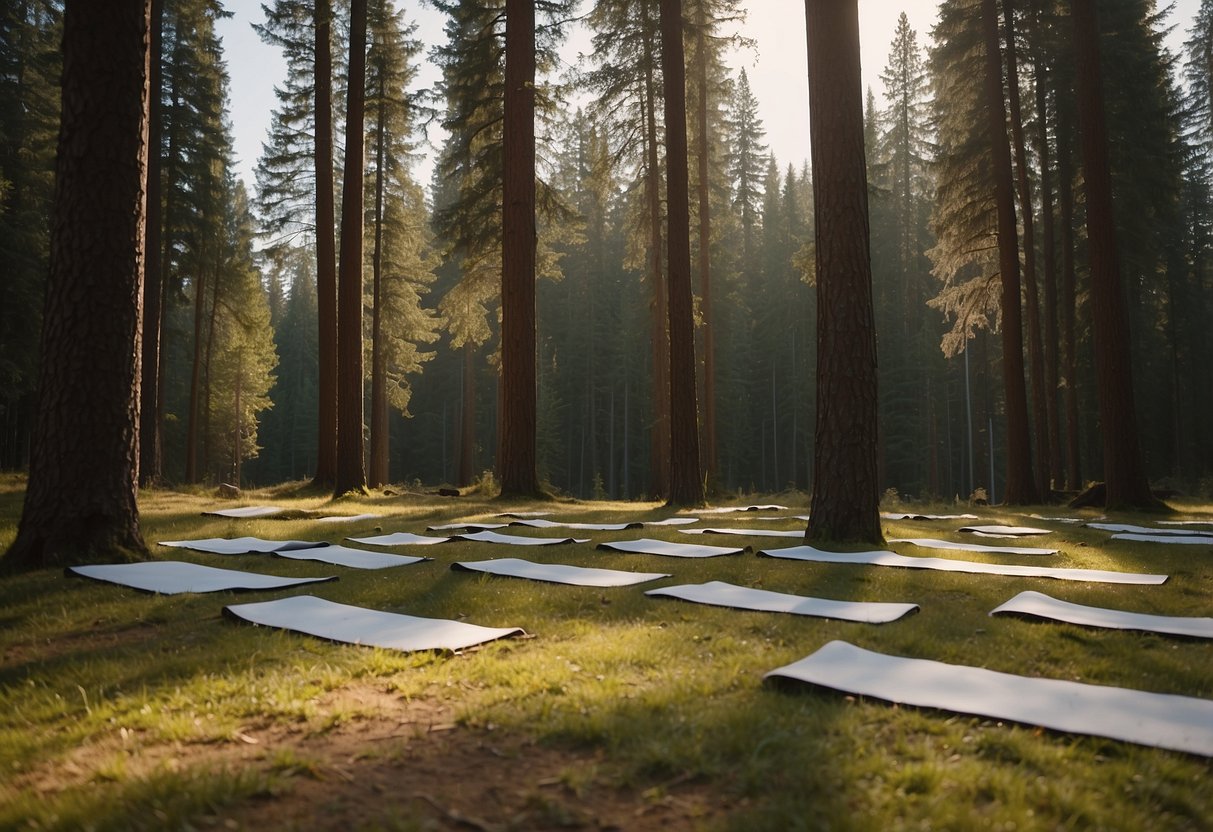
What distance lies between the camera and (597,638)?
10.2ft

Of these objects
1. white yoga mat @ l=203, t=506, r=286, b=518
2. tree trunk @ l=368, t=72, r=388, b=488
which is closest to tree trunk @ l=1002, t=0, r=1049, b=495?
tree trunk @ l=368, t=72, r=388, b=488

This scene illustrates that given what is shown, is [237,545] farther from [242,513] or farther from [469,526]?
[242,513]

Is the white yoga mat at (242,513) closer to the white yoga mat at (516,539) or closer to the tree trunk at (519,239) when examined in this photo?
the white yoga mat at (516,539)

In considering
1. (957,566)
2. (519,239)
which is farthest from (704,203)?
(957,566)

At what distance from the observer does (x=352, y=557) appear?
5.48 metres

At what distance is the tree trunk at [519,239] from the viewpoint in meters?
11.5

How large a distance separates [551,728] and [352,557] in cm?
381

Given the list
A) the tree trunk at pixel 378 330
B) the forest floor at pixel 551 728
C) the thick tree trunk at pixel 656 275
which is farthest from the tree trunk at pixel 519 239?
the forest floor at pixel 551 728

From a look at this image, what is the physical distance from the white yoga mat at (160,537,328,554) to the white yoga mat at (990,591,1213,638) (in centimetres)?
501

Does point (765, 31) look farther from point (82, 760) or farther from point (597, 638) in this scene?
point (82, 760)

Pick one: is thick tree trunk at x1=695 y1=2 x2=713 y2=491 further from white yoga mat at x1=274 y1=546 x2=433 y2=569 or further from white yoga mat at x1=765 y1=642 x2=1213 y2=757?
white yoga mat at x1=765 y1=642 x2=1213 y2=757

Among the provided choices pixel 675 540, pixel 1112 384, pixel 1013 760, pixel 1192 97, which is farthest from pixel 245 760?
pixel 1192 97

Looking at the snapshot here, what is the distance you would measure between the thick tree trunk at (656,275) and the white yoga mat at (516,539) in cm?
788

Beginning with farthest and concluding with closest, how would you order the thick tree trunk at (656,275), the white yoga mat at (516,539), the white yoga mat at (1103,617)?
the thick tree trunk at (656,275) < the white yoga mat at (516,539) < the white yoga mat at (1103,617)
